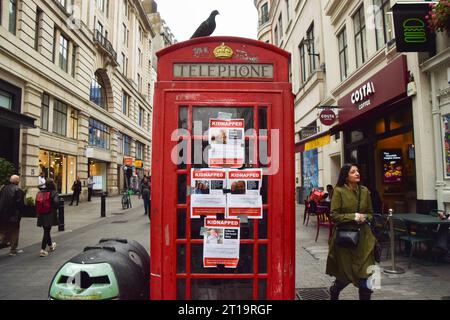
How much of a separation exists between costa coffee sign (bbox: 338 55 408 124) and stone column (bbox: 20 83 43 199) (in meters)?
14.6

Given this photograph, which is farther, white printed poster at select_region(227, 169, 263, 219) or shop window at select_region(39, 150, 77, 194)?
shop window at select_region(39, 150, 77, 194)

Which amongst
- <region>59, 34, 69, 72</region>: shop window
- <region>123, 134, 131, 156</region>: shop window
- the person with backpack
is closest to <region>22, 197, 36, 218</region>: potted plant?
the person with backpack

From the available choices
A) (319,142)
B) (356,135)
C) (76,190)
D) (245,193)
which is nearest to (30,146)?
(76,190)

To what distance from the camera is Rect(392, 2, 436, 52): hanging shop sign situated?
773 cm

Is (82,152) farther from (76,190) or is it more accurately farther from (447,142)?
(447,142)

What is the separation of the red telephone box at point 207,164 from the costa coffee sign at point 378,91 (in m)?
6.86

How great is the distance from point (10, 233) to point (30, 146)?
34.8 feet

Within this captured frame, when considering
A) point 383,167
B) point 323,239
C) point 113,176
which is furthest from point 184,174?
point 113,176

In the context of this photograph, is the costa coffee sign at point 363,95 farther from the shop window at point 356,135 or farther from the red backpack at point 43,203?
the red backpack at point 43,203

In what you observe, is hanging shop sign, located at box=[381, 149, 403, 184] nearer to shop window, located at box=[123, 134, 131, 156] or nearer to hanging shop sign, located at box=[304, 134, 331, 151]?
hanging shop sign, located at box=[304, 134, 331, 151]

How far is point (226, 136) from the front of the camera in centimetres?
314

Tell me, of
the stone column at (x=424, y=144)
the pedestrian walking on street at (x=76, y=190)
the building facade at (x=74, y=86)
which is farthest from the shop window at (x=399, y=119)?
the pedestrian walking on street at (x=76, y=190)
